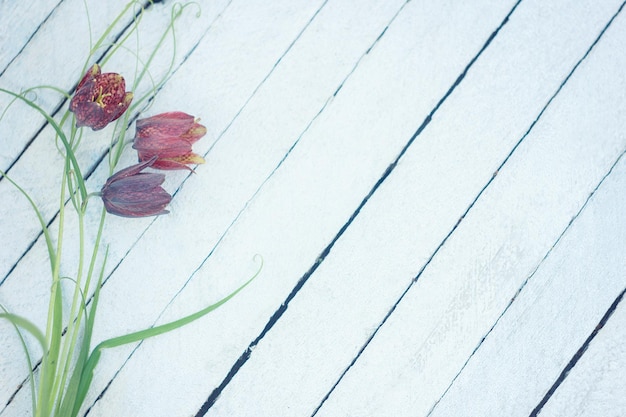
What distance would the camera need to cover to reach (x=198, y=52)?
910mm

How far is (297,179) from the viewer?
2.95 feet

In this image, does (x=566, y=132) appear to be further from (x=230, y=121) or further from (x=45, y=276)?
(x=45, y=276)

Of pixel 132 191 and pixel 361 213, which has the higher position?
pixel 361 213

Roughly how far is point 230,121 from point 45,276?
370 millimetres

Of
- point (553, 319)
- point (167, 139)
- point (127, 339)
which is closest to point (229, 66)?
point (167, 139)

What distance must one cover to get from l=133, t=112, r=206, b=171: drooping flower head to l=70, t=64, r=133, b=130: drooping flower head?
4 centimetres

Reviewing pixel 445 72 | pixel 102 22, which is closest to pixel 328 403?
pixel 445 72

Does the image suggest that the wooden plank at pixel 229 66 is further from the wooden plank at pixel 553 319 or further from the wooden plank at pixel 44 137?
the wooden plank at pixel 553 319

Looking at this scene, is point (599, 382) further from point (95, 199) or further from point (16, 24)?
point (16, 24)

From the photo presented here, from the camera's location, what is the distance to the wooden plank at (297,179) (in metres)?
0.89

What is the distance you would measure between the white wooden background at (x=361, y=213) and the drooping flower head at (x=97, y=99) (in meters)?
0.11

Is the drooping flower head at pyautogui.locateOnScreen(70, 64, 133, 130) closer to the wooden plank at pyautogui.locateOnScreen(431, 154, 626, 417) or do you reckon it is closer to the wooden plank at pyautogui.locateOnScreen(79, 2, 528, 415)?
the wooden plank at pyautogui.locateOnScreen(79, 2, 528, 415)

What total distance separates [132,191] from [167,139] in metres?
0.09

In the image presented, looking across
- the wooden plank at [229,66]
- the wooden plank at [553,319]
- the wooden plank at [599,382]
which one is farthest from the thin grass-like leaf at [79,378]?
the wooden plank at [599,382]
